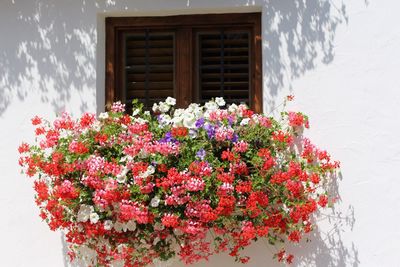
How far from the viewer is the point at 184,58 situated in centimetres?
534

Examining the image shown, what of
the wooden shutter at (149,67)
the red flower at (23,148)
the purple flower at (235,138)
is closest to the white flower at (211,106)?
the purple flower at (235,138)

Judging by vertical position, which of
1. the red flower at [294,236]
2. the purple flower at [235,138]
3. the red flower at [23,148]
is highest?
the purple flower at [235,138]

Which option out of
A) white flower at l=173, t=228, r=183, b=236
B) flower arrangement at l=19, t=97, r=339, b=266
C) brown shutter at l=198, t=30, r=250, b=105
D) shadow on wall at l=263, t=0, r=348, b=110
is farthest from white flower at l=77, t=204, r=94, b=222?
shadow on wall at l=263, t=0, r=348, b=110

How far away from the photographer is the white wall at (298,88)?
15.9 feet

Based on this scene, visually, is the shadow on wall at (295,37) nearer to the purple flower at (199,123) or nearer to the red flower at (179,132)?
the purple flower at (199,123)

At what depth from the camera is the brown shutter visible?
5320 mm

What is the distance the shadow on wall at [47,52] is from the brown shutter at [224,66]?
2.64 feet

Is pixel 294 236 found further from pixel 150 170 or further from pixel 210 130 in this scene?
pixel 150 170

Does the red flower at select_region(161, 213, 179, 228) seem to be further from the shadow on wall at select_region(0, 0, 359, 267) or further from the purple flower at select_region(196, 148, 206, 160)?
the shadow on wall at select_region(0, 0, 359, 267)

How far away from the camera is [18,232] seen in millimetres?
5254

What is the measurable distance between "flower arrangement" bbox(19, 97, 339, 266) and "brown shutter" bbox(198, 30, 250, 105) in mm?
450

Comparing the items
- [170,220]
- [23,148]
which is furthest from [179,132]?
[23,148]

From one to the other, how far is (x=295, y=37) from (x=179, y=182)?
138 cm

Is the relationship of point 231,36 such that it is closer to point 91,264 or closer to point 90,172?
point 90,172
